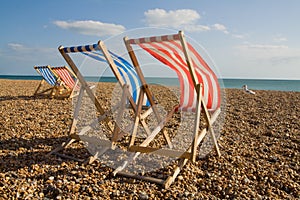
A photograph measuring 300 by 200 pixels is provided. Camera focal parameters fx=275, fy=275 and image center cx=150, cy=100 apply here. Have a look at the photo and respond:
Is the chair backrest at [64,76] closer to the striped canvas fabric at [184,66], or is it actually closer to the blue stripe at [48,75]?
the blue stripe at [48,75]

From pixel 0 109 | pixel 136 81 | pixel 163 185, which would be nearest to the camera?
pixel 163 185

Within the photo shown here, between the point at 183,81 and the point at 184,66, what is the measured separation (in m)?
0.28

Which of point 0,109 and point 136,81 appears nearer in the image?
point 136,81

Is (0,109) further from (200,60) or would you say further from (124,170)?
(200,60)

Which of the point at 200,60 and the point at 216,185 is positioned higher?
the point at 200,60

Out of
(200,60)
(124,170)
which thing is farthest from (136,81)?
(124,170)

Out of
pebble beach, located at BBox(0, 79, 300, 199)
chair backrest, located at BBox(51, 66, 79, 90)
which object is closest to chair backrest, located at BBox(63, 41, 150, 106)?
pebble beach, located at BBox(0, 79, 300, 199)

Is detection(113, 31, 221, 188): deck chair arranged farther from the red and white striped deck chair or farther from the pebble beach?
the red and white striped deck chair

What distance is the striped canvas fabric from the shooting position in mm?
2891

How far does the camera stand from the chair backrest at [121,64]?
3179mm

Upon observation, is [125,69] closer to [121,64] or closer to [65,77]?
[121,64]

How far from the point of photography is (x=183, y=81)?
11.2 feet

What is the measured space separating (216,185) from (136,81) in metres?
1.63

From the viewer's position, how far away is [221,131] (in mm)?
5090
